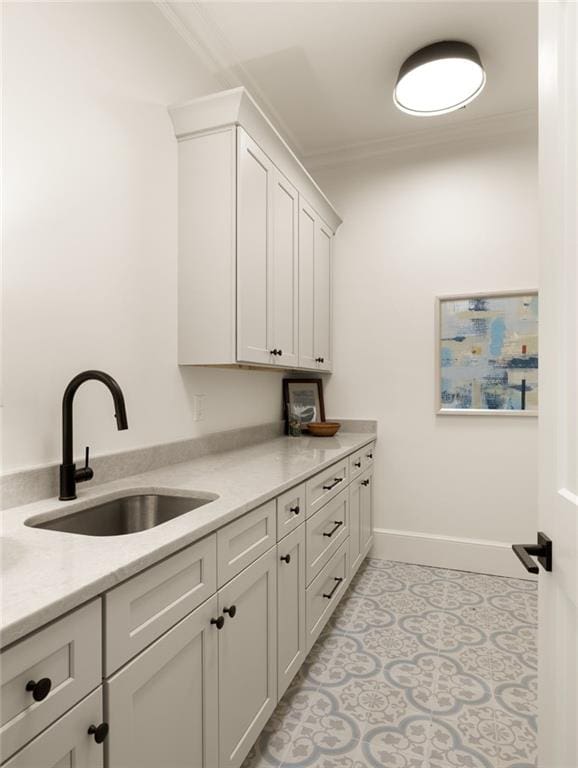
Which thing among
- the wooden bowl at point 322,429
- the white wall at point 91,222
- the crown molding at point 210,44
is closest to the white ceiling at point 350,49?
the crown molding at point 210,44

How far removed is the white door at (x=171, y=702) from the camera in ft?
2.89

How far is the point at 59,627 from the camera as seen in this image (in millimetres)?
751

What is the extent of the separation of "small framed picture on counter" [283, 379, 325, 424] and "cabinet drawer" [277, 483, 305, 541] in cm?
148

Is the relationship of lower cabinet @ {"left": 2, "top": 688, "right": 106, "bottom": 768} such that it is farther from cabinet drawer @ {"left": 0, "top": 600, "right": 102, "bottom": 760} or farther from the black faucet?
the black faucet

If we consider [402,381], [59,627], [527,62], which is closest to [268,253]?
[402,381]

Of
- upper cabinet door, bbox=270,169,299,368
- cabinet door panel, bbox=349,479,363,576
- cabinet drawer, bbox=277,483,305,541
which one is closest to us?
cabinet drawer, bbox=277,483,305,541

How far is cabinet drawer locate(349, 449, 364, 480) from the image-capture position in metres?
2.62

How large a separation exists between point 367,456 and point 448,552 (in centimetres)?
86

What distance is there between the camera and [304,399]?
3.38m

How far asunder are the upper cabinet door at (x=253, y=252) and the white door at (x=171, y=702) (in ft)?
3.94

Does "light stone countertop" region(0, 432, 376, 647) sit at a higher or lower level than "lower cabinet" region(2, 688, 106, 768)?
higher

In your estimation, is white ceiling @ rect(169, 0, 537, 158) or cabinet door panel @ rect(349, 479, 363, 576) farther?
cabinet door panel @ rect(349, 479, 363, 576)

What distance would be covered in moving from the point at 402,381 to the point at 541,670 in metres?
2.35

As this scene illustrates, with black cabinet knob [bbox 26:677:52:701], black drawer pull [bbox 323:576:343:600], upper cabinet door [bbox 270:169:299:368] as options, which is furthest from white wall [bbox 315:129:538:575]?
A: black cabinet knob [bbox 26:677:52:701]
